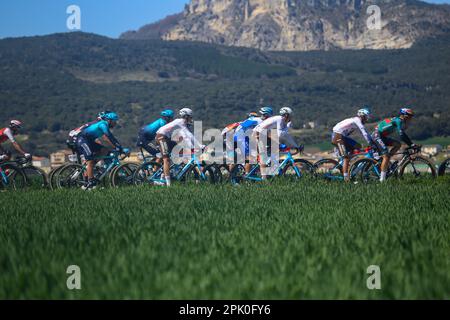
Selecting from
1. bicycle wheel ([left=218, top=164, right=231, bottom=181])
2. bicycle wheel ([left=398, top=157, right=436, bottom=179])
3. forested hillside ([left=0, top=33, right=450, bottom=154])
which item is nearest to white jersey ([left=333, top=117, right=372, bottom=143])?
bicycle wheel ([left=398, top=157, right=436, bottom=179])

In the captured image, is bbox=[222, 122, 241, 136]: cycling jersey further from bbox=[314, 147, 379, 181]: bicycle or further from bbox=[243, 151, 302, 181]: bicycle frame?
bbox=[314, 147, 379, 181]: bicycle

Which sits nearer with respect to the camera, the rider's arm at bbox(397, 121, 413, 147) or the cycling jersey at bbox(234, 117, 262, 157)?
the rider's arm at bbox(397, 121, 413, 147)

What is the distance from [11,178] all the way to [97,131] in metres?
2.63

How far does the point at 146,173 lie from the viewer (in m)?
16.3

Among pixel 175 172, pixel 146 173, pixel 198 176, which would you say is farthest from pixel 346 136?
pixel 146 173

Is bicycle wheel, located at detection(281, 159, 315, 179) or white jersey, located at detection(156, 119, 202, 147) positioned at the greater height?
white jersey, located at detection(156, 119, 202, 147)

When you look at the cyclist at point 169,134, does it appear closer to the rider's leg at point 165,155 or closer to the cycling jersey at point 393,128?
the rider's leg at point 165,155

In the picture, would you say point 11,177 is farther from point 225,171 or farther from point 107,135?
point 225,171

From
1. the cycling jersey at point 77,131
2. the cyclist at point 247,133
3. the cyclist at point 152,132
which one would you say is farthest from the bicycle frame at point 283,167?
the cycling jersey at point 77,131

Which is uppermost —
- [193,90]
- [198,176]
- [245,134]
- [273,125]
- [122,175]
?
[193,90]

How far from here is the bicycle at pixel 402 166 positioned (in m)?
15.9

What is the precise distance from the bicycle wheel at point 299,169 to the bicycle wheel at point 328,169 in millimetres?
151

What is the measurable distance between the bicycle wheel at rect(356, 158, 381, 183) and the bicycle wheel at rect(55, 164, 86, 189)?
6531mm

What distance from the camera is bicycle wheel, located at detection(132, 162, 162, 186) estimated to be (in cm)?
1612
